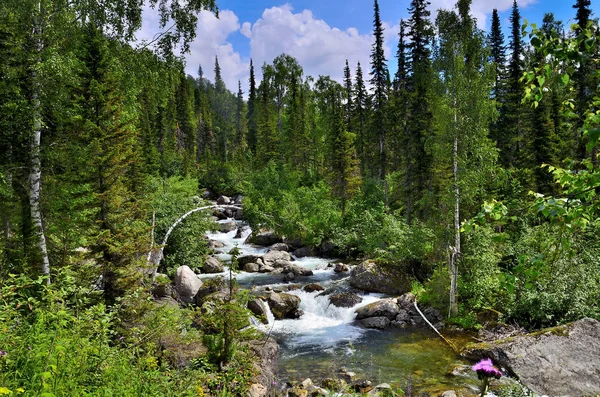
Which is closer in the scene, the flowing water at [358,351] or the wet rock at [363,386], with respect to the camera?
the wet rock at [363,386]

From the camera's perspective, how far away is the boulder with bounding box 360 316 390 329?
14.6 metres

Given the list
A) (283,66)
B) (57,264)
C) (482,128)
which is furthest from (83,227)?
(283,66)

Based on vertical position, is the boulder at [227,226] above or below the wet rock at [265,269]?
above

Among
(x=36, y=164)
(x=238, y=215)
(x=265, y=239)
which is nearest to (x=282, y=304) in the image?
Answer: (x=36, y=164)

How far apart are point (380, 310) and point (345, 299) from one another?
180 centimetres

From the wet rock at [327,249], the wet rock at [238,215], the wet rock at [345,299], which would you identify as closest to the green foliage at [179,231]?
the wet rock at [345,299]

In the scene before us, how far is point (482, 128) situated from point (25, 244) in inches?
610

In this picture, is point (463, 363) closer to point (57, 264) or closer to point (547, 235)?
point (547, 235)

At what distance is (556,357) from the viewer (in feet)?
32.3

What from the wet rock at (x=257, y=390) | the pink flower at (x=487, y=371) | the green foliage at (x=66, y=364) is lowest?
the wet rock at (x=257, y=390)

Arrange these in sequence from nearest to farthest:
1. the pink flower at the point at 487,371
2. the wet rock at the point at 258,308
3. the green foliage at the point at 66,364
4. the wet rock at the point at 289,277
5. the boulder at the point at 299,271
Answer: the pink flower at the point at 487,371, the green foliage at the point at 66,364, the wet rock at the point at 258,308, the wet rock at the point at 289,277, the boulder at the point at 299,271

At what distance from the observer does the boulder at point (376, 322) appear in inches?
577

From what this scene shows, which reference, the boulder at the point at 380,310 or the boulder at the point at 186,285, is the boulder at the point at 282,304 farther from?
the boulder at the point at 186,285

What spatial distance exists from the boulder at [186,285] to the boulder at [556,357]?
10949 mm
